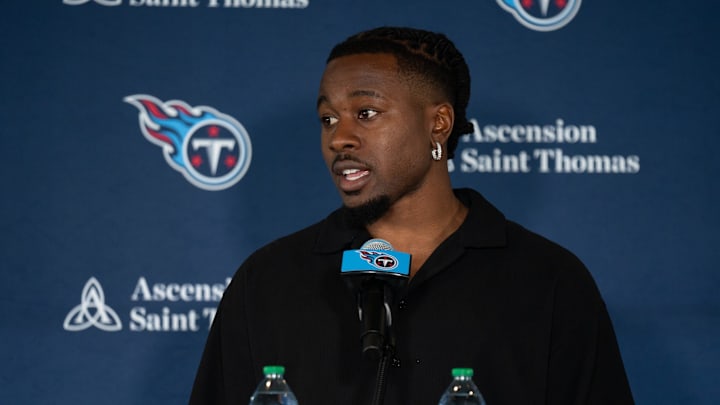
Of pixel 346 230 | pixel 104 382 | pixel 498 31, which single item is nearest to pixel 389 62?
pixel 346 230

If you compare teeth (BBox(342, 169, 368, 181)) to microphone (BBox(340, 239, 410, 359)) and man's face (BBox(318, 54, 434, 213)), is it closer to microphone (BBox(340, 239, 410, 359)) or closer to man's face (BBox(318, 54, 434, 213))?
man's face (BBox(318, 54, 434, 213))

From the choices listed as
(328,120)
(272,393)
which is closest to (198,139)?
(328,120)

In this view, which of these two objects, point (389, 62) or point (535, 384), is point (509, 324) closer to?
point (535, 384)

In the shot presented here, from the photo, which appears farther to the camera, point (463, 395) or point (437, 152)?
point (437, 152)

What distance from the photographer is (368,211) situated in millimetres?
2055

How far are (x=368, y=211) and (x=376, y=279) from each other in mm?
601

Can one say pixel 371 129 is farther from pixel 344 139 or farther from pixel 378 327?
pixel 378 327

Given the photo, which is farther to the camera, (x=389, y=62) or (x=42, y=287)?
(x=42, y=287)

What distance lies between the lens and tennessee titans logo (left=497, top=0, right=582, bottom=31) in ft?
9.55

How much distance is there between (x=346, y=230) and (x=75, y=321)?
38.8 inches

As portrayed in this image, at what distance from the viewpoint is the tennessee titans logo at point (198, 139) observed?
282 centimetres

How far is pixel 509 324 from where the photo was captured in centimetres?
200

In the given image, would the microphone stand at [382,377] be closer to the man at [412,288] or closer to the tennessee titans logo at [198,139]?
the man at [412,288]

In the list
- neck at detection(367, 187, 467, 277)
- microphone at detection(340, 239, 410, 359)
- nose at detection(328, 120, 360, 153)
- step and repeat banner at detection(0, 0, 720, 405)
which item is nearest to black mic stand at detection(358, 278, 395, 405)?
microphone at detection(340, 239, 410, 359)
